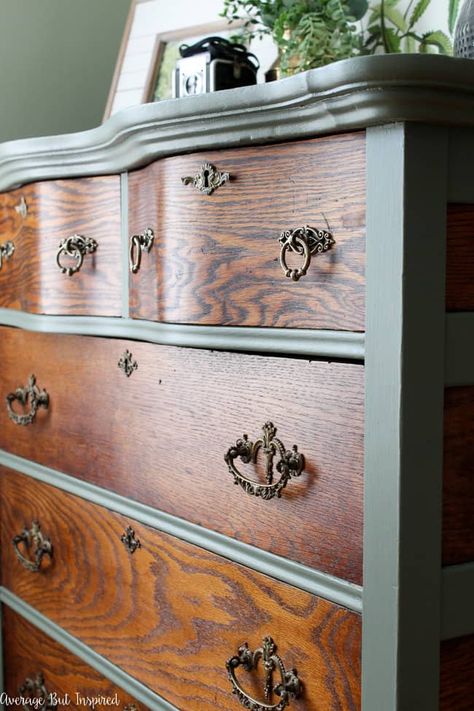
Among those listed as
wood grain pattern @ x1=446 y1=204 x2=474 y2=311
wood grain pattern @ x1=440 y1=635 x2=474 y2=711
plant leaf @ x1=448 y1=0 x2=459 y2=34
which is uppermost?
plant leaf @ x1=448 y1=0 x2=459 y2=34

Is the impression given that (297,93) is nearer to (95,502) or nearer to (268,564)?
(268,564)

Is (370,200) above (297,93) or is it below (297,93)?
below

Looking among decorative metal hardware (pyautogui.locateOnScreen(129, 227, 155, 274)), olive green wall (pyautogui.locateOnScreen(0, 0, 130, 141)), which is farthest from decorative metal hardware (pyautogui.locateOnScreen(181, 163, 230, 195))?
olive green wall (pyautogui.locateOnScreen(0, 0, 130, 141))

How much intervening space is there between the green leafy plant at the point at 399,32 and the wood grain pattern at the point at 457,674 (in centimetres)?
84

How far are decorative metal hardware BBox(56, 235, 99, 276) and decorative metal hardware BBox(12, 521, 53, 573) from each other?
447 mm

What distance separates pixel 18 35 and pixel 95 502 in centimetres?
116

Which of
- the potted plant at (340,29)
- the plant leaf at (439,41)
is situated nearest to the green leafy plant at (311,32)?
the potted plant at (340,29)

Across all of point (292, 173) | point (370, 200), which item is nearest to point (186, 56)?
point (292, 173)

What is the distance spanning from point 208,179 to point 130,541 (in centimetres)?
52

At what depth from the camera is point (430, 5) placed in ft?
4.25

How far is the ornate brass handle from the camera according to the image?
1438 mm

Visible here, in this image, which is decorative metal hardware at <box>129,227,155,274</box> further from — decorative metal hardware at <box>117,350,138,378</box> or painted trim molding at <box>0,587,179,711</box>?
painted trim molding at <box>0,587,179,711</box>

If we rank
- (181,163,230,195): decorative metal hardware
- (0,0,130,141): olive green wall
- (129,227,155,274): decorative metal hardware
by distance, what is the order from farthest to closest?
(0,0,130,141): olive green wall
(129,227,155,274): decorative metal hardware
(181,163,230,195): decorative metal hardware

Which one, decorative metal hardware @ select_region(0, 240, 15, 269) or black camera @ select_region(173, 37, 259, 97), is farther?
decorative metal hardware @ select_region(0, 240, 15, 269)
